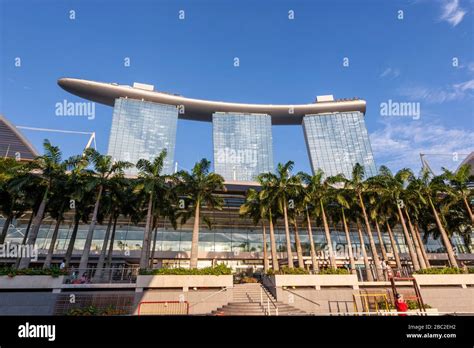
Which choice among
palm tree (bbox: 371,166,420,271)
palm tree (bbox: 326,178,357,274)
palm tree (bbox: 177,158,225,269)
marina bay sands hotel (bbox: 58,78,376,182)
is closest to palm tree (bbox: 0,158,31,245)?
palm tree (bbox: 177,158,225,269)

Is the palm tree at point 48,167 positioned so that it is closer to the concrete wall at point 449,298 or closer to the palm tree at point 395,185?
the palm tree at point 395,185

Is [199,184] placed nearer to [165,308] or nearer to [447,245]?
[165,308]

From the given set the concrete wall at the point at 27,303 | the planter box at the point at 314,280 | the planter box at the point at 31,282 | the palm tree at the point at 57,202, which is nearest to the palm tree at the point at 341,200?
the planter box at the point at 314,280

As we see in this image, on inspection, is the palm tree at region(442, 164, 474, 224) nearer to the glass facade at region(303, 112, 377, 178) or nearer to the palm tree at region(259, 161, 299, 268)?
the palm tree at region(259, 161, 299, 268)

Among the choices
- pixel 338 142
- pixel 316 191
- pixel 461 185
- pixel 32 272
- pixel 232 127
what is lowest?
pixel 32 272

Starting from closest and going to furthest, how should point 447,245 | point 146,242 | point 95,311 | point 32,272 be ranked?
point 95,311 < point 32,272 < point 146,242 < point 447,245

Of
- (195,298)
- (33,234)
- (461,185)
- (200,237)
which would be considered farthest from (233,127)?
(195,298)
